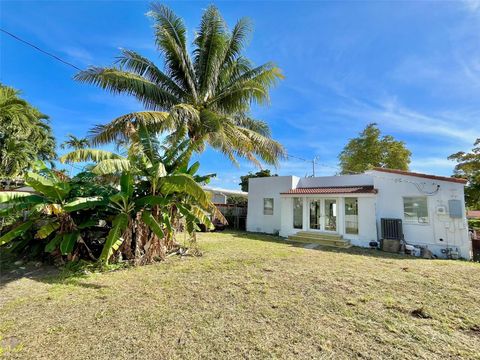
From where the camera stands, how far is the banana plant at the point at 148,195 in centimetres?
721

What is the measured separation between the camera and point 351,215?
13781 mm

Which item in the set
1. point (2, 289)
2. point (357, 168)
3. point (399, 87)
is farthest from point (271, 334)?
point (357, 168)

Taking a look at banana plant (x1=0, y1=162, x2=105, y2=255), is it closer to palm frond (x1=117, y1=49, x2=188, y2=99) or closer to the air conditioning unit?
palm frond (x1=117, y1=49, x2=188, y2=99)

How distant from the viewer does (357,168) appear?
29.4 m

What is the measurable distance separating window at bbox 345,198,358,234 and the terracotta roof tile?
0.53m

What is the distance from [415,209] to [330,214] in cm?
413

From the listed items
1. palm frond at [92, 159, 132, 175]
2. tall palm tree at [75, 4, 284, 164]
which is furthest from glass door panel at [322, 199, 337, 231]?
palm frond at [92, 159, 132, 175]

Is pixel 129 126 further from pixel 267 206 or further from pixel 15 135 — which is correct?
pixel 15 135

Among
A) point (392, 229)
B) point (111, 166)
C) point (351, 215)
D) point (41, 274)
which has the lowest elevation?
point (41, 274)

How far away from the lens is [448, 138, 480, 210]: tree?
805 inches

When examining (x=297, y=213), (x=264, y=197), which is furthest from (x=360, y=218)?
(x=264, y=197)

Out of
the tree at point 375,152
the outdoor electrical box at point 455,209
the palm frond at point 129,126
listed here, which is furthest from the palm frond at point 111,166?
the tree at point 375,152

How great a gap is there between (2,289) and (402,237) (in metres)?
15.1

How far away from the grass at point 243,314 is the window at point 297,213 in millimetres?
7708
